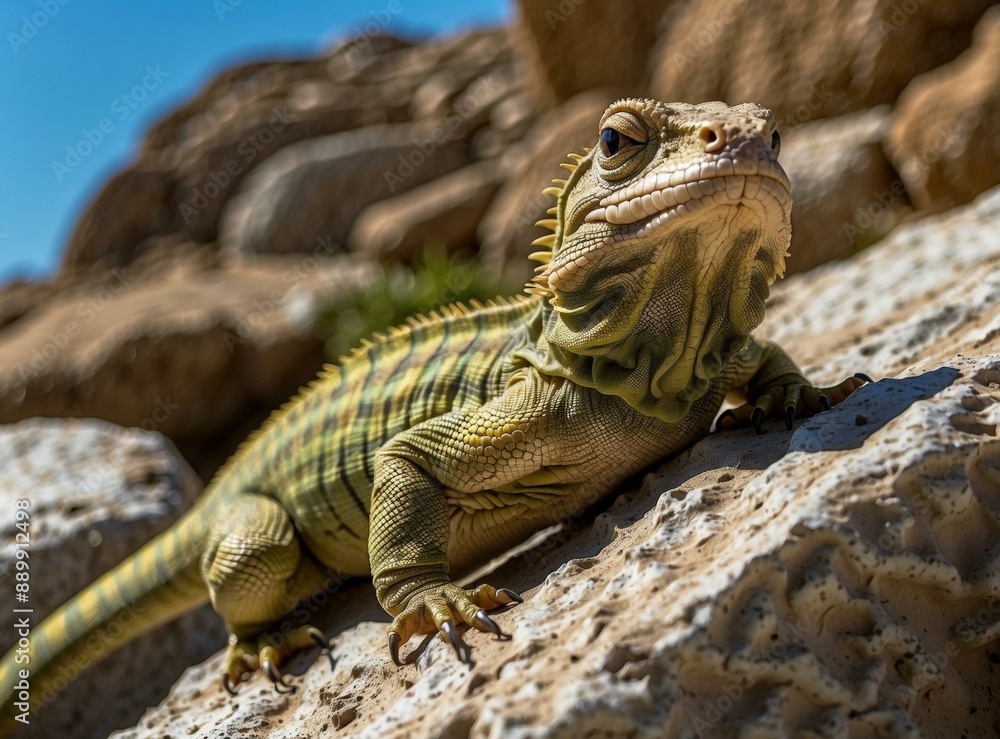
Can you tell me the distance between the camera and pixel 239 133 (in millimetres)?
30938

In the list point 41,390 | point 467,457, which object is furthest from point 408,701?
point 41,390

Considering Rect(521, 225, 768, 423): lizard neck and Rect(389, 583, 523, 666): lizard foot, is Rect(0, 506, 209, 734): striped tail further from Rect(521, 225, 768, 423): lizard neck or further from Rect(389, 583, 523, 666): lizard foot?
Rect(521, 225, 768, 423): lizard neck

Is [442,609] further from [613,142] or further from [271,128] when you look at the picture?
[271,128]

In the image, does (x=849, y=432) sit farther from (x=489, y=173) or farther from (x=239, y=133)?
(x=239, y=133)

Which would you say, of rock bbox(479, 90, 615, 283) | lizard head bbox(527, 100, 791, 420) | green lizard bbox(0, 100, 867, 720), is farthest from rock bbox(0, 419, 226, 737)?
rock bbox(479, 90, 615, 283)

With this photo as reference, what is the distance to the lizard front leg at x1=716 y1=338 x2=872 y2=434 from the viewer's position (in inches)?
150

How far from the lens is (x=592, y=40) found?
1847 centimetres

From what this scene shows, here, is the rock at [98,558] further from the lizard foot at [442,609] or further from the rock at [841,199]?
the rock at [841,199]

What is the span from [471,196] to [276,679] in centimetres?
1416

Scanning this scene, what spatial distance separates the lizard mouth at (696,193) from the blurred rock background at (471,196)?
736 centimetres

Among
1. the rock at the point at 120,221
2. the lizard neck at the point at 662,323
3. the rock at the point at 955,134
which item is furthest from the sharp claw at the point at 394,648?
the rock at the point at 120,221

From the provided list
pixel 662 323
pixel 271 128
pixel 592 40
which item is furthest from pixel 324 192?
pixel 662 323

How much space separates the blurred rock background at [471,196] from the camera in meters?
10.5

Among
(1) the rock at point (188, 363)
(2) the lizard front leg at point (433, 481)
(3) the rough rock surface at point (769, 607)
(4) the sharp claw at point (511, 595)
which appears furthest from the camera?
(1) the rock at point (188, 363)
